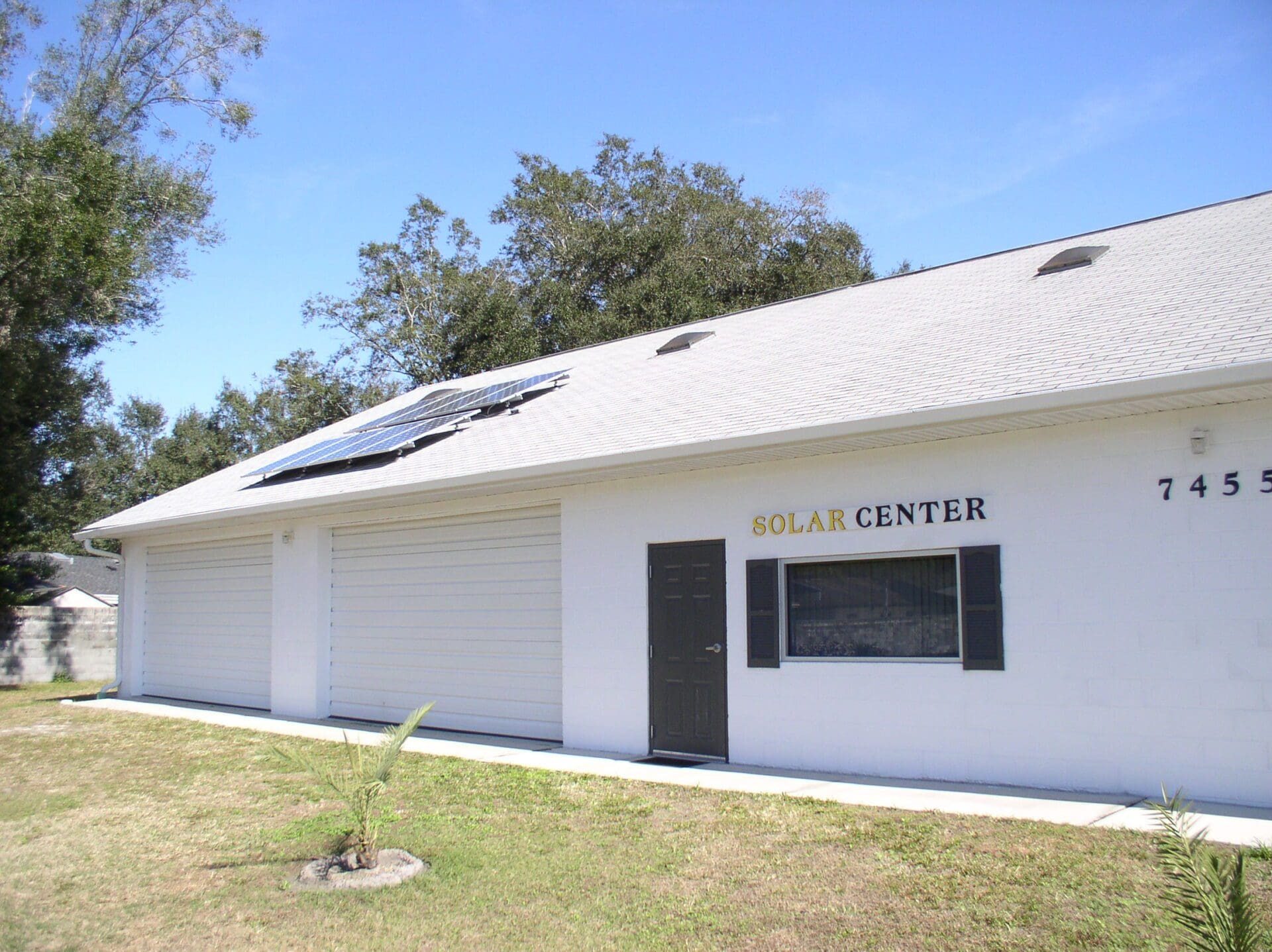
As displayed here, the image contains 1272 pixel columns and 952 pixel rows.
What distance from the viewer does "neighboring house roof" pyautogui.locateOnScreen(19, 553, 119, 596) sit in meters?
40.6

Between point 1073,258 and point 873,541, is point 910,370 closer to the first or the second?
point 873,541

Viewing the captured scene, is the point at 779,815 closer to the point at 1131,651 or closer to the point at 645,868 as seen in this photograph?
the point at 645,868

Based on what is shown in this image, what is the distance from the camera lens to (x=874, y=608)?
30.5 ft

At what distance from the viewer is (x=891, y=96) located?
707 inches

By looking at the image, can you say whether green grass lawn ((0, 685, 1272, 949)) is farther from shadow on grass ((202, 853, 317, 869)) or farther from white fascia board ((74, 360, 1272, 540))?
white fascia board ((74, 360, 1272, 540))

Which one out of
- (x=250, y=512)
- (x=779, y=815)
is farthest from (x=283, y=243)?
(x=779, y=815)

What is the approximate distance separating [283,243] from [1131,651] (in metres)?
18.0

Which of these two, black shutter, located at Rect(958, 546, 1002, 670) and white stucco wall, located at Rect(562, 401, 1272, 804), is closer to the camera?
white stucco wall, located at Rect(562, 401, 1272, 804)

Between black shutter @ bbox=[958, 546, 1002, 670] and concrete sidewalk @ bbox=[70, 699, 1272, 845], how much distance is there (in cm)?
100

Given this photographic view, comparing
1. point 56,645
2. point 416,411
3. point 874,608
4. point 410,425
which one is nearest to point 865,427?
point 874,608

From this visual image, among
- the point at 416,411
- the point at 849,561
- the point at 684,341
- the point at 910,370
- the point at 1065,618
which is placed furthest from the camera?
the point at 416,411

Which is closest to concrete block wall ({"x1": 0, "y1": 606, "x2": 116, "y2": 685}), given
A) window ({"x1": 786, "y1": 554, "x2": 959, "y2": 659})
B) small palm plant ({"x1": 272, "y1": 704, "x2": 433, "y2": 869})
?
small palm plant ({"x1": 272, "y1": 704, "x2": 433, "y2": 869})

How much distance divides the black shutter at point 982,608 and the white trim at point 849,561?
0.17ft

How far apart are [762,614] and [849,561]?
101 cm
